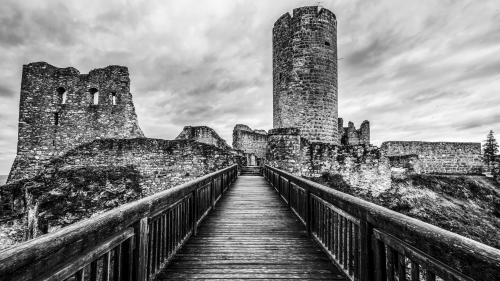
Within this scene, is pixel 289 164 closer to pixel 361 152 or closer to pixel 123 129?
pixel 361 152

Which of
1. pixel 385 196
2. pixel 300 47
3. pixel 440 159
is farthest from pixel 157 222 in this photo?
pixel 440 159

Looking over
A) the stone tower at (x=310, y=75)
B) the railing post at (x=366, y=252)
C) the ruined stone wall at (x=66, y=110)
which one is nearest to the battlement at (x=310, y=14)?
the stone tower at (x=310, y=75)

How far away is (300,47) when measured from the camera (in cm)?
1786

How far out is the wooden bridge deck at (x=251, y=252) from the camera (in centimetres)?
293

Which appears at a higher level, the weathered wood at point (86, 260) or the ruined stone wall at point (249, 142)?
the ruined stone wall at point (249, 142)

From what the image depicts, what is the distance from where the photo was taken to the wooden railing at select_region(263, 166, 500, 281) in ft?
3.39

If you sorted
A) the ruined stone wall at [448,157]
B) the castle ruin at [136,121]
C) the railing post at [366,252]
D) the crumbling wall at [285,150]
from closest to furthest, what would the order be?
the railing post at [366,252] < the crumbling wall at [285,150] < the castle ruin at [136,121] < the ruined stone wall at [448,157]

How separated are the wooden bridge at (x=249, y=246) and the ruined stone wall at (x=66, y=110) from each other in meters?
16.1

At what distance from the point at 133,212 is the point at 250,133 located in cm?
2152

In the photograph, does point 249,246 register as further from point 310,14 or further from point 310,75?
point 310,14

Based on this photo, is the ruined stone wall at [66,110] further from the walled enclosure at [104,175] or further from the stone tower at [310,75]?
the stone tower at [310,75]

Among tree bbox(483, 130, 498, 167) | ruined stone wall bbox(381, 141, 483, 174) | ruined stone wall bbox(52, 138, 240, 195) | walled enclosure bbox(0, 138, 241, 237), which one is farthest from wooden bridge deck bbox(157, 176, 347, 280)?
tree bbox(483, 130, 498, 167)

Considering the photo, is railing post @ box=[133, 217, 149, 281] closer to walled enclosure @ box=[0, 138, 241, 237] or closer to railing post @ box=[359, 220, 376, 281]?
railing post @ box=[359, 220, 376, 281]

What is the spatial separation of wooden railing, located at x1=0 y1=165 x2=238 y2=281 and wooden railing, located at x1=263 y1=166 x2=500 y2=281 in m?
1.78
